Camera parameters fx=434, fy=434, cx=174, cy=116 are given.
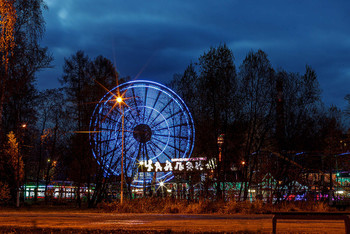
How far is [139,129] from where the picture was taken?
39.2 meters

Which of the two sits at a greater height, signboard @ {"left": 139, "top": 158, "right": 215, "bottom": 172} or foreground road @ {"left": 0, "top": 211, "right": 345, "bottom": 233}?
signboard @ {"left": 139, "top": 158, "right": 215, "bottom": 172}

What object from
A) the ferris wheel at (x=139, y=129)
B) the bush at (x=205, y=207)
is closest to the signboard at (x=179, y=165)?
the ferris wheel at (x=139, y=129)

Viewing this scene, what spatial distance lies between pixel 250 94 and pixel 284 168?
554 centimetres

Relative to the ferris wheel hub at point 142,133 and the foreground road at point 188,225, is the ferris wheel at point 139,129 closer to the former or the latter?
the ferris wheel hub at point 142,133

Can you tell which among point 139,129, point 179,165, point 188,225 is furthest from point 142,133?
point 188,225

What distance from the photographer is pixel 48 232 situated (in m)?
13.3

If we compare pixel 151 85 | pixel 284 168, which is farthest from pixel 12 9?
pixel 151 85

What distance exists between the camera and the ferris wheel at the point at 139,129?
113 feet

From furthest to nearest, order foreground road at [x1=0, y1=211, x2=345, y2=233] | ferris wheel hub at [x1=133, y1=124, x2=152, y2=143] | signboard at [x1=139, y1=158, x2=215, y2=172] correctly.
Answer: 1. ferris wheel hub at [x1=133, y1=124, x2=152, y2=143]
2. signboard at [x1=139, y1=158, x2=215, y2=172]
3. foreground road at [x1=0, y1=211, x2=345, y2=233]

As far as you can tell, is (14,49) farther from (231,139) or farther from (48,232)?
(231,139)

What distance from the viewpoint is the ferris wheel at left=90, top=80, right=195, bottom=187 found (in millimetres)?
34344

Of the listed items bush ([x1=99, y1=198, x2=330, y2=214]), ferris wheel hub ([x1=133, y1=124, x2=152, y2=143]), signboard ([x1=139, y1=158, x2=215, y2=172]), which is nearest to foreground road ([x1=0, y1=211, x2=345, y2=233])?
bush ([x1=99, y1=198, x2=330, y2=214])

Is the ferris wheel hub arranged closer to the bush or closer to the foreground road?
the bush

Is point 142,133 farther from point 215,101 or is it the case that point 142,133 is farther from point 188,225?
point 188,225
